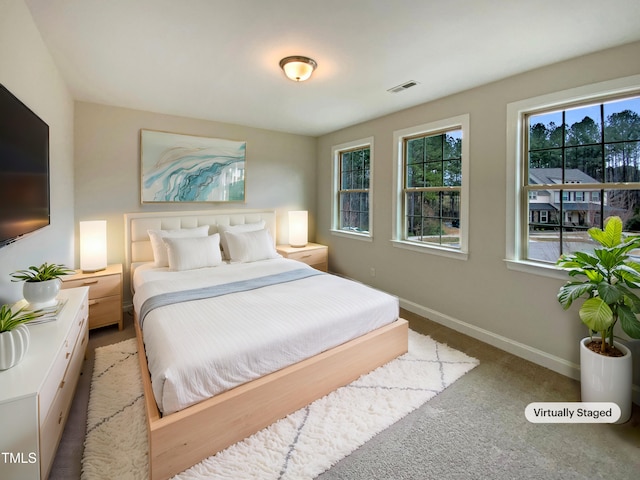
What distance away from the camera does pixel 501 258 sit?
2.83m

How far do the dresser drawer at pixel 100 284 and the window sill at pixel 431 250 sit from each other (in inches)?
125

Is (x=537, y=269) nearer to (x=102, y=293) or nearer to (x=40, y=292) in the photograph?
(x=40, y=292)

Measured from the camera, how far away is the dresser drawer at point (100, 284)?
302cm

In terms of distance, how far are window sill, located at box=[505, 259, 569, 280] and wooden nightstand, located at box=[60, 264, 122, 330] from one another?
385cm

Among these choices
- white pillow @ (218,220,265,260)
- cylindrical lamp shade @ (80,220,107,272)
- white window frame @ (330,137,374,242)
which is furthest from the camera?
white window frame @ (330,137,374,242)

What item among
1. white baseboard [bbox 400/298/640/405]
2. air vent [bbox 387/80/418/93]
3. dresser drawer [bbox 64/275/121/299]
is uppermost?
air vent [bbox 387/80/418/93]

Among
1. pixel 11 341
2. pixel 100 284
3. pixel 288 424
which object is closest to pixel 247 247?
pixel 100 284

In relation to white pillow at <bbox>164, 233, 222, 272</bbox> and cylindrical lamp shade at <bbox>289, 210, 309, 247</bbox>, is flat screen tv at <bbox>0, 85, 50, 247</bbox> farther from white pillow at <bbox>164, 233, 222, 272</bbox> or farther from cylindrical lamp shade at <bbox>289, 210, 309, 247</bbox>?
cylindrical lamp shade at <bbox>289, 210, 309, 247</bbox>

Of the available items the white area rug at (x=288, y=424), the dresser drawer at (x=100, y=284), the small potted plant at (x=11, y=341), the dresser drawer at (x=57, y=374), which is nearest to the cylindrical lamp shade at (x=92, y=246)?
the dresser drawer at (x=100, y=284)

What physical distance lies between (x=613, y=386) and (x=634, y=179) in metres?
1.42

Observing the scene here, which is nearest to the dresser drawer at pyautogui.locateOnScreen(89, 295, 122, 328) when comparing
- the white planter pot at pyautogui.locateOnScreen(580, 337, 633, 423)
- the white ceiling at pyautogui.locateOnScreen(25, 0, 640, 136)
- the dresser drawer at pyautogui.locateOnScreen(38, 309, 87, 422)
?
the dresser drawer at pyautogui.locateOnScreen(38, 309, 87, 422)

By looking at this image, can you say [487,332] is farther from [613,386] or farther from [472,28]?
[472,28]

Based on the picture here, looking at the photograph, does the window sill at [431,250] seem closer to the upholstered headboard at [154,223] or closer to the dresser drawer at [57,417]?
the upholstered headboard at [154,223]

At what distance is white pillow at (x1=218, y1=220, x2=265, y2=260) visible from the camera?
13.0ft
